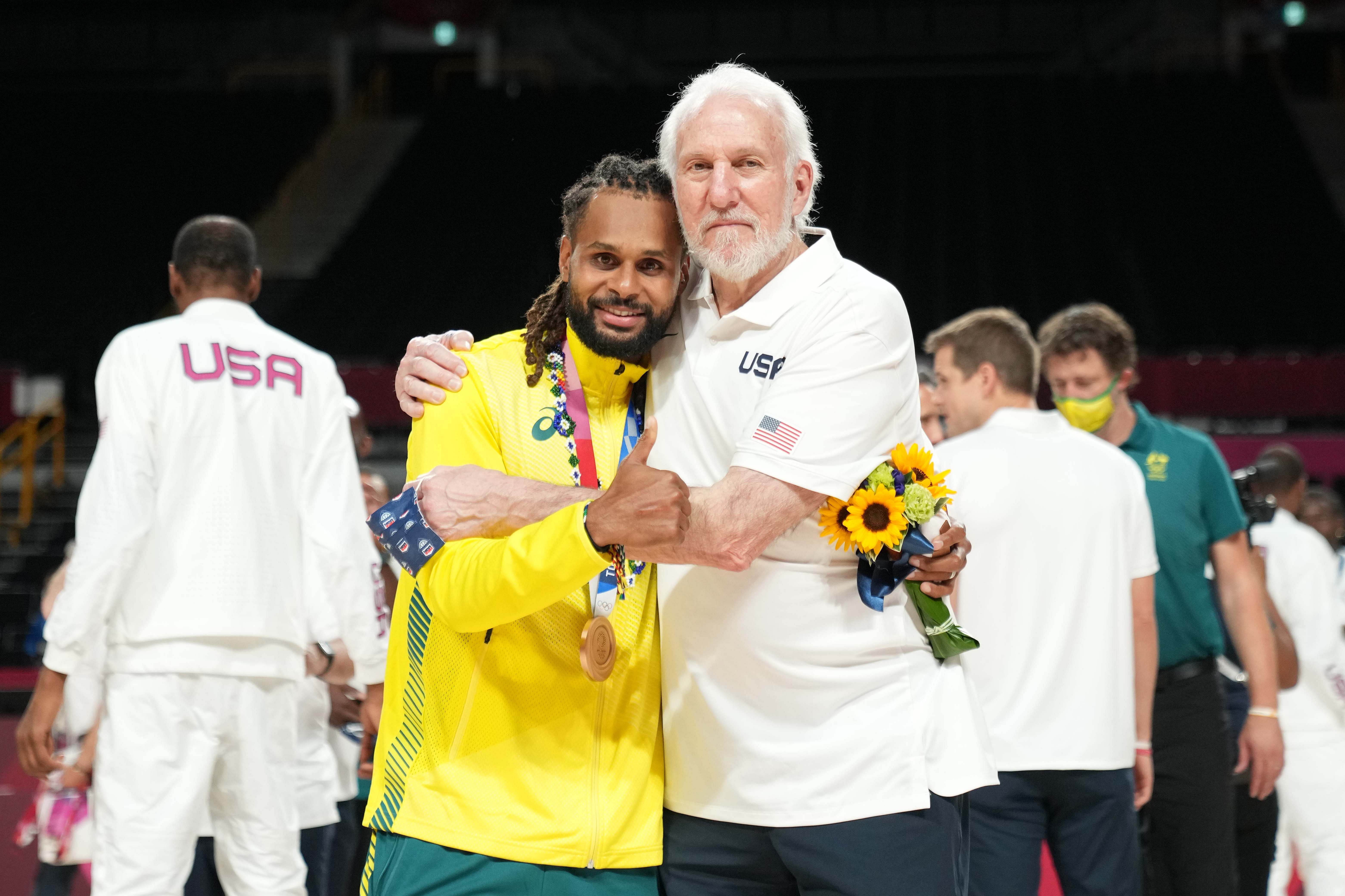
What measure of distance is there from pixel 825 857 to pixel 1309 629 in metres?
3.54

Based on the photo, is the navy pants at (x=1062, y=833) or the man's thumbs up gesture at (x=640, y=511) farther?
the navy pants at (x=1062, y=833)

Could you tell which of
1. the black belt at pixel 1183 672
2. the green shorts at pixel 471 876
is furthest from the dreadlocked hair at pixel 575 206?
the black belt at pixel 1183 672

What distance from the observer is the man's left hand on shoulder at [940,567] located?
2402 mm

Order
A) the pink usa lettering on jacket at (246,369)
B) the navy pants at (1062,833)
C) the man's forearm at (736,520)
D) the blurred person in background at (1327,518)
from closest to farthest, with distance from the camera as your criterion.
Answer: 1. the man's forearm at (736,520)
2. the navy pants at (1062,833)
3. the pink usa lettering on jacket at (246,369)
4. the blurred person in background at (1327,518)

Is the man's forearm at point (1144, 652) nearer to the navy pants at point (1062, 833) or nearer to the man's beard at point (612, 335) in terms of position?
the navy pants at point (1062, 833)

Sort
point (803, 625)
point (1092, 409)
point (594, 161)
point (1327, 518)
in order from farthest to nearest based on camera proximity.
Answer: point (594, 161), point (1327, 518), point (1092, 409), point (803, 625)

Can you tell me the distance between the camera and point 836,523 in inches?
90.9

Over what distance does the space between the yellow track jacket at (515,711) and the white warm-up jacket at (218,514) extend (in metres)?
1.37

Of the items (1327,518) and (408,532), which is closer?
(408,532)

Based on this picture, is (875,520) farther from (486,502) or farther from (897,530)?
(486,502)

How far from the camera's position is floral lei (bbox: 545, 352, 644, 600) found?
7.95 ft

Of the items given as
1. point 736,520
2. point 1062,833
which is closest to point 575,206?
point 736,520

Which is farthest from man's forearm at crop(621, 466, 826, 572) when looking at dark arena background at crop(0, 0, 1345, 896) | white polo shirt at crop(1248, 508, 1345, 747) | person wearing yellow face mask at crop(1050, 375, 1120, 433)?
dark arena background at crop(0, 0, 1345, 896)

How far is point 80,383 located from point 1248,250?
1409 centimetres
